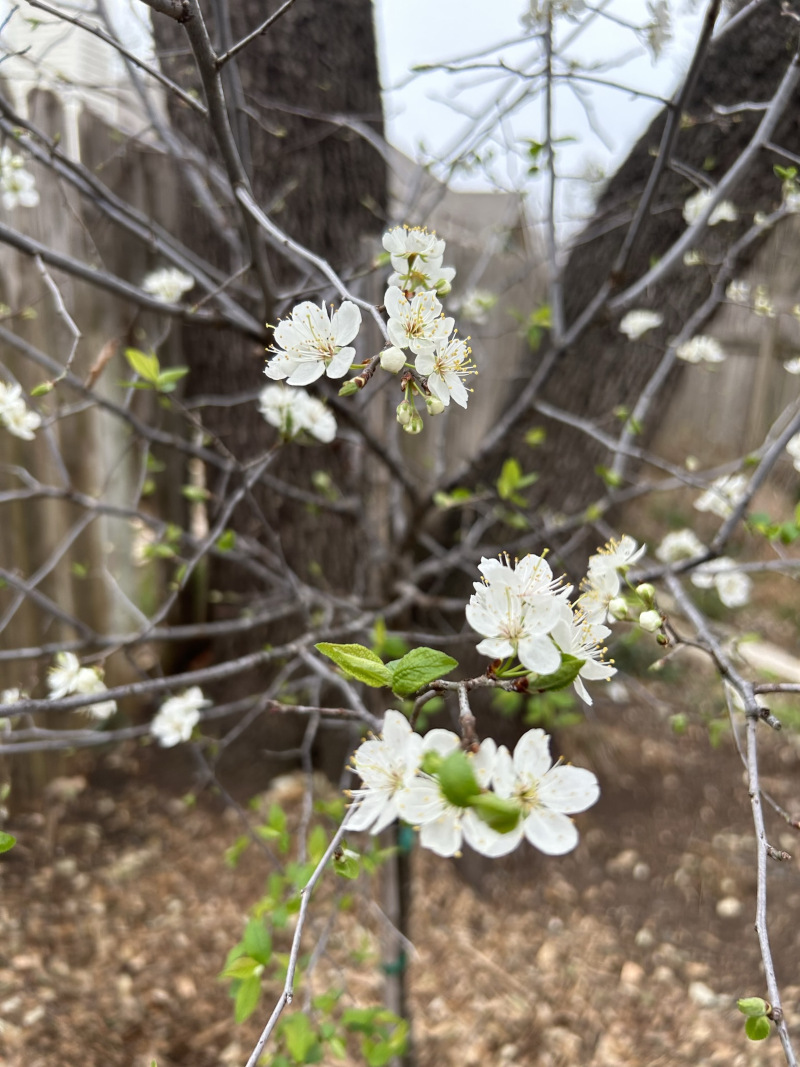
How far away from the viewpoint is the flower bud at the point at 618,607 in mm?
798

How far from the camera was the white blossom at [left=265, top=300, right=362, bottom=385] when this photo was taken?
0.66 metres

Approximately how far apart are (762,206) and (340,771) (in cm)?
203

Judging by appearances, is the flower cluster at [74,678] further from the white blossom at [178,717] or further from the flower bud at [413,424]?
the flower bud at [413,424]

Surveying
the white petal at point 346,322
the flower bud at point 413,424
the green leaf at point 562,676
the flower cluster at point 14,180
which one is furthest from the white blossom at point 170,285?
the green leaf at point 562,676

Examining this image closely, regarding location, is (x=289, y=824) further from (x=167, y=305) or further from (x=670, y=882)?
(x=167, y=305)

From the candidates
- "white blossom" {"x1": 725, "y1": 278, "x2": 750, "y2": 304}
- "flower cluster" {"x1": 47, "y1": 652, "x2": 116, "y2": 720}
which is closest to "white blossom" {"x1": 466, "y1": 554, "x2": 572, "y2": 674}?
"flower cluster" {"x1": 47, "y1": 652, "x2": 116, "y2": 720}

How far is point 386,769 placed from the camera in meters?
0.59

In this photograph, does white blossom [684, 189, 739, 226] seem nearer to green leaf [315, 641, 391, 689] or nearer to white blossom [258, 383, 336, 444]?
white blossom [258, 383, 336, 444]

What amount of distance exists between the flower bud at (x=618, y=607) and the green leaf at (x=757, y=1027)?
0.39 m

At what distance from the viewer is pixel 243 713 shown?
231cm

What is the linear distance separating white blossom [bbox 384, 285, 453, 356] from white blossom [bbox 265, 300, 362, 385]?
6 centimetres

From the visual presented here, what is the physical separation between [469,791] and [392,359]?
361 mm

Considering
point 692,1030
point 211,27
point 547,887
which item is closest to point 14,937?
point 547,887

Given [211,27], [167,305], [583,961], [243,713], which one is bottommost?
[583,961]
